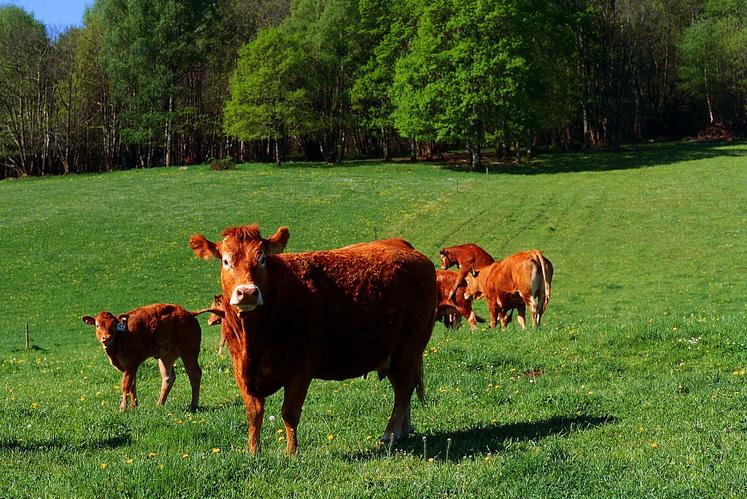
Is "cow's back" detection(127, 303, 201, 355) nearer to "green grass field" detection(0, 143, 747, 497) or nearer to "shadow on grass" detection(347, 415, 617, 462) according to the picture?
"green grass field" detection(0, 143, 747, 497)

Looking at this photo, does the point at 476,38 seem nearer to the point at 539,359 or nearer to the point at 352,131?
the point at 352,131

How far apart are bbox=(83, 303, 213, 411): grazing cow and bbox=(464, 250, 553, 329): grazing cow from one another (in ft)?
31.3

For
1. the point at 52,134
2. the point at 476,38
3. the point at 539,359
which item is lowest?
the point at 539,359

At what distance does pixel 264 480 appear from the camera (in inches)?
256

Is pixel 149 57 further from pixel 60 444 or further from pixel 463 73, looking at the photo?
pixel 60 444

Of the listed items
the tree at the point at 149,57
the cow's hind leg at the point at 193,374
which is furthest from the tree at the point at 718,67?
the cow's hind leg at the point at 193,374

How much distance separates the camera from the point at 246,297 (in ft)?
23.8

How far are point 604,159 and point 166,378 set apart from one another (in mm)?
63298

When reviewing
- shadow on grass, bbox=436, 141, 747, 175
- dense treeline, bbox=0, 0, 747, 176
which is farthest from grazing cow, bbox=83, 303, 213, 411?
shadow on grass, bbox=436, 141, 747, 175

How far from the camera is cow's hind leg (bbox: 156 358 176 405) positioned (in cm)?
1212

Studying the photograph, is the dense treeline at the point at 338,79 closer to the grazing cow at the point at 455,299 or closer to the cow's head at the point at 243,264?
the grazing cow at the point at 455,299

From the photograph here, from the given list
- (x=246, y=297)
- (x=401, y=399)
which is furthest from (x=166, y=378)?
(x=246, y=297)

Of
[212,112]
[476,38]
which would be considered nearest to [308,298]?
[476,38]

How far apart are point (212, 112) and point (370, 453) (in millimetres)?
76821
